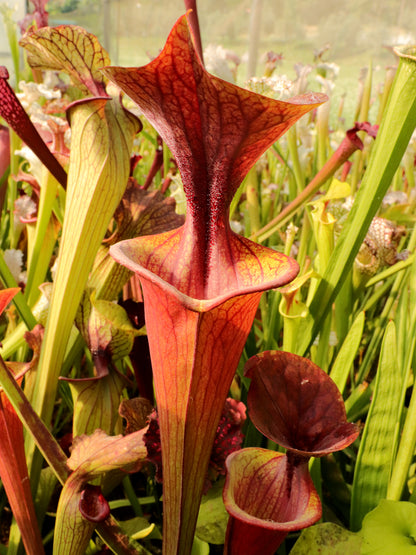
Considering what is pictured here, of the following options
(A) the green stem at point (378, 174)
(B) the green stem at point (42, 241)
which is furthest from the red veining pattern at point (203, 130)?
(B) the green stem at point (42, 241)

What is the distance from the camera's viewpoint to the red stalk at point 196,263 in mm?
350

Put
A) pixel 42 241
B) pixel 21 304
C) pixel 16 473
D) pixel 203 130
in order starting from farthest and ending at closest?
pixel 42 241 < pixel 21 304 < pixel 16 473 < pixel 203 130

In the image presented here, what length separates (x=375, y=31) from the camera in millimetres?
9406

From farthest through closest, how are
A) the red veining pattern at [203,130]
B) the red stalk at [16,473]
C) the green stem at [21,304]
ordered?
the green stem at [21,304] → the red stalk at [16,473] → the red veining pattern at [203,130]

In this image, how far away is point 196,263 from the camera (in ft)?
1.45

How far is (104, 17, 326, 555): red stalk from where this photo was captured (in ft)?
1.15

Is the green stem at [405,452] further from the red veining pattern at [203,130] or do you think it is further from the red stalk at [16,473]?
the red stalk at [16,473]

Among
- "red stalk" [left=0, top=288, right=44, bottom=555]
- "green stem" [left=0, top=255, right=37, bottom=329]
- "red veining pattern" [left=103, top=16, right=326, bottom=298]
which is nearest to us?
"red veining pattern" [left=103, top=16, right=326, bottom=298]

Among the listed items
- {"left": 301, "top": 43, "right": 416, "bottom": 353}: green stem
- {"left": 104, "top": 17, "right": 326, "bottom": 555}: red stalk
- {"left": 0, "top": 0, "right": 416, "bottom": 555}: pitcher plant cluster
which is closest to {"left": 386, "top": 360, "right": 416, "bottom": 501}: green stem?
{"left": 0, "top": 0, "right": 416, "bottom": 555}: pitcher plant cluster

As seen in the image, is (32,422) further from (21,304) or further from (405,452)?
(405,452)

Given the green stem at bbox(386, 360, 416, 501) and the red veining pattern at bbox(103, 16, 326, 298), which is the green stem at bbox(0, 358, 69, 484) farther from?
the green stem at bbox(386, 360, 416, 501)

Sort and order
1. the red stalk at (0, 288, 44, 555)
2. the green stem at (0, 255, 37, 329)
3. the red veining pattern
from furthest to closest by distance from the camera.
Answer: the green stem at (0, 255, 37, 329)
the red stalk at (0, 288, 44, 555)
the red veining pattern

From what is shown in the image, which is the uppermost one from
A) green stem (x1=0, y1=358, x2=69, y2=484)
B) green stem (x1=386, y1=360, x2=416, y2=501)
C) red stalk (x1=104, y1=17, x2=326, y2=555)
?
red stalk (x1=104, y1=17, x2=326, y2=555)

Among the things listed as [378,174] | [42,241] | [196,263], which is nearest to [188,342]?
[196,263]
